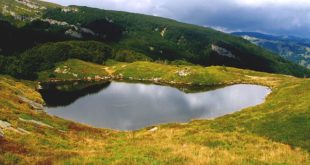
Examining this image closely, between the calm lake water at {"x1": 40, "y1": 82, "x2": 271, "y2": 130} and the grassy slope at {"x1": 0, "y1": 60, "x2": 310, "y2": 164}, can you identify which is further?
the calm lake water at {"x1": 40, "y1": 82, "x2": 271, "y2": 130}

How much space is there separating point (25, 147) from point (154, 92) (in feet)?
462

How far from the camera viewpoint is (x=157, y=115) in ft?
362

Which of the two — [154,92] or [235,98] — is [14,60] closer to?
[154,92]

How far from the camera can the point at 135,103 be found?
Result: 134 m

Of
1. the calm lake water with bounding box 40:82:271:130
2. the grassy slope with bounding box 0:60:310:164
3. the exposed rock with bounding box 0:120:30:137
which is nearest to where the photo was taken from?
the grassy slope with bounding box 0:60:310:164

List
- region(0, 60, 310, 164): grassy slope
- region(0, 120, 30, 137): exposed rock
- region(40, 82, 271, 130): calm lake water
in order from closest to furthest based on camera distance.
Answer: region(0, 60, 310, 164): grassy slope < region(0, 120, 30, 137): exposed rock < region(40, 82, 271, 130): calm lake water

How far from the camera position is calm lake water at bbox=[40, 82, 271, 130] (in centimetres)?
10488

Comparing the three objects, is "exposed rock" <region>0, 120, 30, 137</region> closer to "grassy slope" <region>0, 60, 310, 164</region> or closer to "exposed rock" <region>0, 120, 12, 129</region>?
"exposed rock" <region>0, 120, 12, 129</region>

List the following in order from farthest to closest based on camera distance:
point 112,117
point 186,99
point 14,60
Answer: point 14,60
point 186,99
point 112,117

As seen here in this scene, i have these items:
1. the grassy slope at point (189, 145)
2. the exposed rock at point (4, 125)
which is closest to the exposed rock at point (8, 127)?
the exposed rock at point (4, 125)

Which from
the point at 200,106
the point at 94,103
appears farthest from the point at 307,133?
the point at 94,103

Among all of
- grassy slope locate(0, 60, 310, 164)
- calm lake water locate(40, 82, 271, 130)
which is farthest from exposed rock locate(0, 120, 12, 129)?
calm lake water locate(40, 82, 271, 130)

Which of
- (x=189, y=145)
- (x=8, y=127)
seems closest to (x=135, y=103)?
(x=8, y=127)

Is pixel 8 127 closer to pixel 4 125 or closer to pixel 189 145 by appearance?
pixel 4 125
